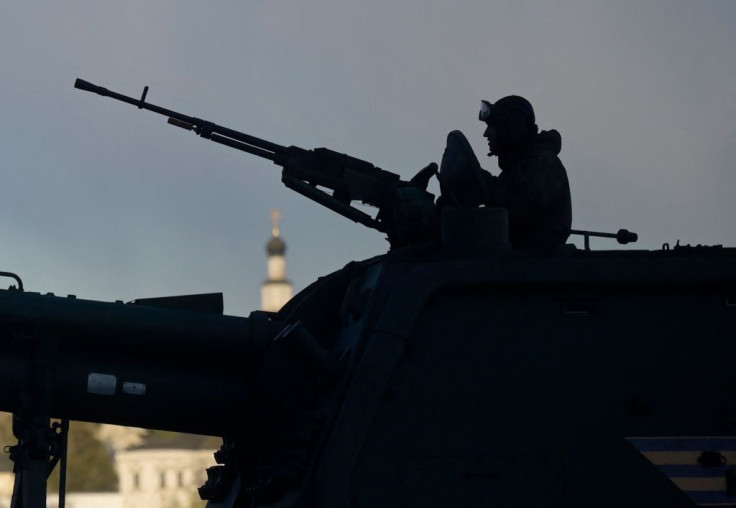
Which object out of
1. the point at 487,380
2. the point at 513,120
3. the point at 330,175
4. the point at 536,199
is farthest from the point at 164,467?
the point at 487,380

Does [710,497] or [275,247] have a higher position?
[275,247]

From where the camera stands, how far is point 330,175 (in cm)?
1362

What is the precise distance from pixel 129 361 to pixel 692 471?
3211 millimetres

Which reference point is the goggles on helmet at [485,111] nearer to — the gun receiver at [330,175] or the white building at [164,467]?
the gun receiver at [330,175]

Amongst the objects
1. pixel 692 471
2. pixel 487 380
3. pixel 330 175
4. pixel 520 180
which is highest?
pixel 330 175

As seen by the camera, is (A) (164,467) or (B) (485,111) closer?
(B) (485,111)

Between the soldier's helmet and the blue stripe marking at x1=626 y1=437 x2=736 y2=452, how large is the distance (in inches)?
83.9

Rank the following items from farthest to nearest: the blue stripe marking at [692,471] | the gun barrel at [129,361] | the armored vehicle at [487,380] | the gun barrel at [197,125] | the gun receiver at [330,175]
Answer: the gun barrel at [197,125] < the gun receiver at [330,175] < the gun barrel at [129,361] < the blue stripe marking at [692,471] < the armored vehicle at [487,380]

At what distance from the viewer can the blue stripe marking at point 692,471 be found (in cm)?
927

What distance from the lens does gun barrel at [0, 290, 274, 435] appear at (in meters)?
10.1

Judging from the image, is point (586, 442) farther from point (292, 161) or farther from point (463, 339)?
point (292, 161)

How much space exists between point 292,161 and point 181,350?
3.91 meters

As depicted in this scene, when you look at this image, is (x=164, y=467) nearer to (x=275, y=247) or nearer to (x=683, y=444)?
(x=275, y=247)

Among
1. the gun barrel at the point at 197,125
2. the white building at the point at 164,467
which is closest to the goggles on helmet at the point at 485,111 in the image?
the gun barrel at the point at 197,125
